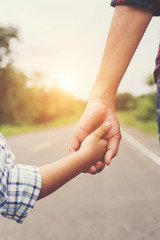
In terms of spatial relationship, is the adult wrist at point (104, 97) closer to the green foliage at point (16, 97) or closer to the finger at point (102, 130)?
the finger at point (102, 130)

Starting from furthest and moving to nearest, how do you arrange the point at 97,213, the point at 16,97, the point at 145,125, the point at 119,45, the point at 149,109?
the point at 16,97
the point at 149,109
the point at 145,125
the point at 97,213
the point at 119,45

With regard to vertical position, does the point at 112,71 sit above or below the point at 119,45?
below

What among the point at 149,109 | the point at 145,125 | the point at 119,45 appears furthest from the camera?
the point at 149,109

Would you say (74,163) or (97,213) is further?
(97,213)

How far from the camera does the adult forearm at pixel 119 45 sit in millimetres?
1089

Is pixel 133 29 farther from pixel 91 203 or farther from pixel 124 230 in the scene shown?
pixel 91 203

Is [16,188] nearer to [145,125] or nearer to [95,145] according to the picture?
[95,145]

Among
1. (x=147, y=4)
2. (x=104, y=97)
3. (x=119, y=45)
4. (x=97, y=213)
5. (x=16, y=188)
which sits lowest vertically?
(x=97, y=213)

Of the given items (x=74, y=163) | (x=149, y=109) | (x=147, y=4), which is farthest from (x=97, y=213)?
(x=149, y=109)

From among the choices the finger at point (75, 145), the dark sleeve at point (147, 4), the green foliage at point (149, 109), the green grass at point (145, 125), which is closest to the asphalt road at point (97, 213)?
the finger at point (75, 145)

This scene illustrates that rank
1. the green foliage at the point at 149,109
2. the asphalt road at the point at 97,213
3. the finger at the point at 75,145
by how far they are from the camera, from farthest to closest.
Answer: the green foliage at the point at 149,109 < the asphalt road at the point at 97,213 < the finger at the point at 75,145

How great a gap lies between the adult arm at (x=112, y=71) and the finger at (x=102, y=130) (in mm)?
40

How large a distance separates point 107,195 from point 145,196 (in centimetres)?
54

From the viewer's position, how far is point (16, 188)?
98 centimetres
